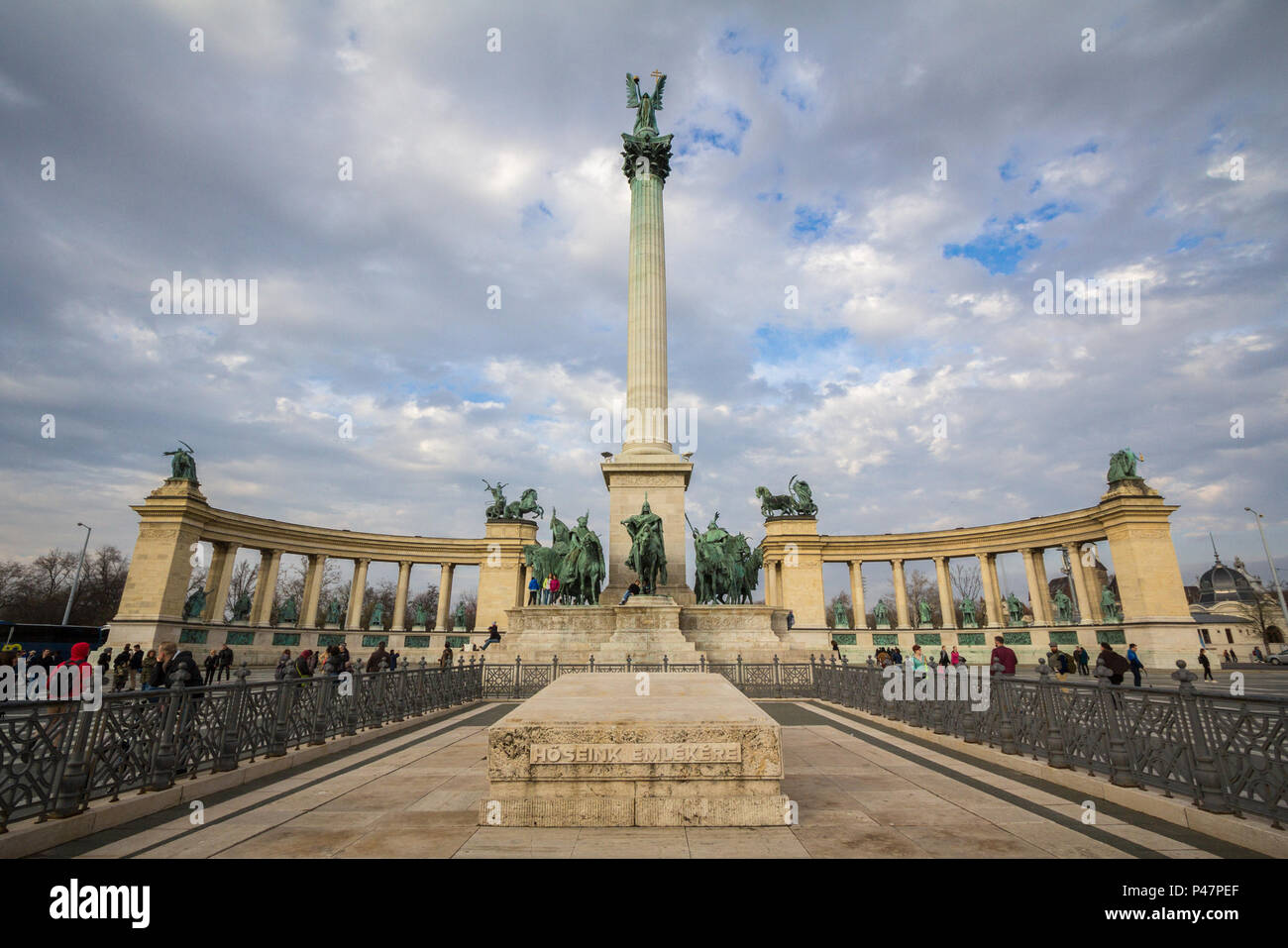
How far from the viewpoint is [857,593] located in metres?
58.0

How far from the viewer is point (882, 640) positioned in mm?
50562

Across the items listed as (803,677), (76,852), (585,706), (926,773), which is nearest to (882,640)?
(803,677)

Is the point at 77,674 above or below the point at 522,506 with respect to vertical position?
below

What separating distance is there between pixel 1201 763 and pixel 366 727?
13.0 metres

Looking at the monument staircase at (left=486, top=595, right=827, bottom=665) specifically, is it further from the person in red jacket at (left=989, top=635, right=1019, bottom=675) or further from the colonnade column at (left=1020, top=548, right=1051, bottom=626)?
the colonnade column at (left=1020, top=548, right=1051, bottom=626)

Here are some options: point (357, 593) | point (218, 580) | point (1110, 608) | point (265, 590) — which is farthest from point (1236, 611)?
point (218, 580)

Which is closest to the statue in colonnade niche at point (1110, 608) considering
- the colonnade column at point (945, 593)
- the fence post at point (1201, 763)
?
the colonnade column at point (945, 593)

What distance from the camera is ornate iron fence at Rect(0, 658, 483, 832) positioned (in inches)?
214

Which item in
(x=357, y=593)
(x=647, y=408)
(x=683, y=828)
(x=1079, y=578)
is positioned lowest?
(x=683, y=828)

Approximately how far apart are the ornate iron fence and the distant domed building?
73.3m

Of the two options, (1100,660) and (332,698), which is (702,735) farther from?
(1100,660)

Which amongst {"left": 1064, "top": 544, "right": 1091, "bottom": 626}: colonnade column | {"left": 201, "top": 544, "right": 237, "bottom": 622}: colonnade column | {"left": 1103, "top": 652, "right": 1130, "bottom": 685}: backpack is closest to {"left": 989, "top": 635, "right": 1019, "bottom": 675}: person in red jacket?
{"left": 1103, "top": 652, "right": 1130, "bottom": 685}: backpack

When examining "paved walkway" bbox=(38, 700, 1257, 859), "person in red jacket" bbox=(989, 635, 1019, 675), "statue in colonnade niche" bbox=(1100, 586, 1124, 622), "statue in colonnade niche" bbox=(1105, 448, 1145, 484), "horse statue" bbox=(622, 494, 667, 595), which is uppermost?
"statue in colonnade niche" bbox=(1105, 448, 1145, 484)

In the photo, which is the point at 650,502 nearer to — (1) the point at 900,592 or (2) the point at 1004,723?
(2) the point at 1004,723
